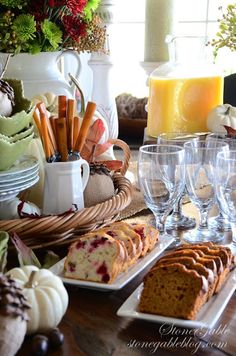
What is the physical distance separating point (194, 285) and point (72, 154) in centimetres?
38

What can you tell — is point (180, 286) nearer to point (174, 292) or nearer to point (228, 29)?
point (174, 292)

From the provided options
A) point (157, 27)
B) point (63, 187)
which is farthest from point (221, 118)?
point (157, 27)

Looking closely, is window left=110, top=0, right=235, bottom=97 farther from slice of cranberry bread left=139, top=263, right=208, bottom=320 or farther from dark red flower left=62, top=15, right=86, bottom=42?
slice of cranberry bread left=139, top=263, right=208, bottom=320

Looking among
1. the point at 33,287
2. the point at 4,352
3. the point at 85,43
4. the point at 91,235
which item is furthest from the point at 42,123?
the point at 85,43

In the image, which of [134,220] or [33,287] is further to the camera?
[134,220]

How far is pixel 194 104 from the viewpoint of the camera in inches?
63.2

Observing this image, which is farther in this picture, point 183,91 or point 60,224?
point 183,91

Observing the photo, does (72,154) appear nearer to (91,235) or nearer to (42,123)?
(42,123)

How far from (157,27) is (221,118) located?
1.04 m

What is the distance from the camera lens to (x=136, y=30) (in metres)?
3.62

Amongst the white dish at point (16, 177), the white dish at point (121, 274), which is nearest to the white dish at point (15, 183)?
the white dish at point (16, 177)

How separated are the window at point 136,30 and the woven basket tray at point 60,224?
2.52 m

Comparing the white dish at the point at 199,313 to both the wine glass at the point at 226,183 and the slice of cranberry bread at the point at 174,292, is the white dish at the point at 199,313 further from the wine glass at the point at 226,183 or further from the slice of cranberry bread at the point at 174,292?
the wine glass at the point at 226,183

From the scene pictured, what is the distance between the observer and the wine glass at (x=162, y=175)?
92 centimetres
